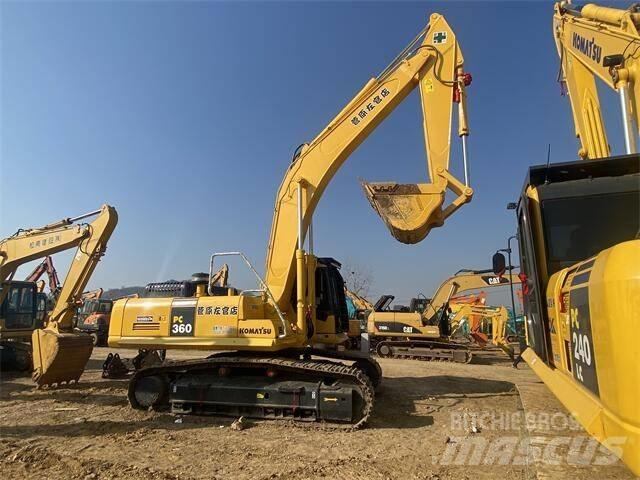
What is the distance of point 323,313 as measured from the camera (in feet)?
27.1

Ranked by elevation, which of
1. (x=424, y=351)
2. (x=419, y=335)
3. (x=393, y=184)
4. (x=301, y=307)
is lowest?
(x=424, y=351)

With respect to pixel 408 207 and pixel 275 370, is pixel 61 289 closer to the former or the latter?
pixel 275 370

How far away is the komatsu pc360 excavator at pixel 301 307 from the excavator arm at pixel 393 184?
0.06ft

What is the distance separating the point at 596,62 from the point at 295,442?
6274 millimetres

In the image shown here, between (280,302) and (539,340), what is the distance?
4.27m

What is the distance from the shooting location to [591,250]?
4.28 meters

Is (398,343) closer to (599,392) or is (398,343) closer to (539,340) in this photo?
(539,340)

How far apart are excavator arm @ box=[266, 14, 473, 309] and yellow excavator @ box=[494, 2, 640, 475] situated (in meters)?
1.76

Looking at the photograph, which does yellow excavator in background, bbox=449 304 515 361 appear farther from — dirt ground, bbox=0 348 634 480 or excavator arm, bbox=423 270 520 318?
dirt ground, bbox=0 348 634 480

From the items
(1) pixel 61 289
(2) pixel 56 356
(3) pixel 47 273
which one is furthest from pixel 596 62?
(3) pixel 47 273

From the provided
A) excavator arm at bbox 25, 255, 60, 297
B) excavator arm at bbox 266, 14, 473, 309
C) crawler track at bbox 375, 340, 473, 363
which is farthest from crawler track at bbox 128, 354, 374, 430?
excavator arm at bbox 25, 255, 60, 297

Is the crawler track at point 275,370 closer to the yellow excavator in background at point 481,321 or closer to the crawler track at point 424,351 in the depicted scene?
the crawler track at point 424,351

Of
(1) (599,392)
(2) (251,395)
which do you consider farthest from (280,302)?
(1) (599,392)

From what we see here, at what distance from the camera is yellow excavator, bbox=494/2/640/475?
195 centimetres
